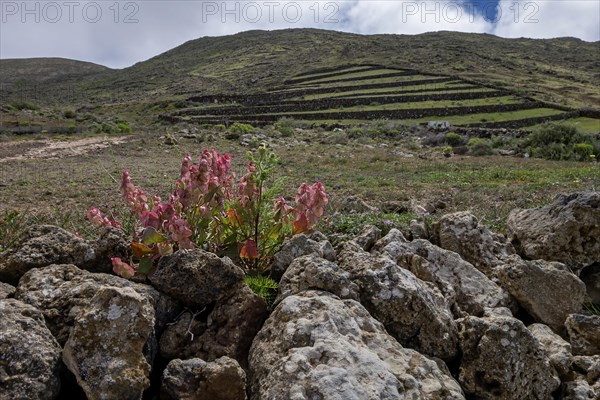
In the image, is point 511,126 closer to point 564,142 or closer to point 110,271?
point 564,142

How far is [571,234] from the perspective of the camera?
3330mm

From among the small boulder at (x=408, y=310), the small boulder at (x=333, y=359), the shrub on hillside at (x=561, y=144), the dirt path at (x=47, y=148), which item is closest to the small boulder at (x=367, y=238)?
the small boulder at (x=408, y=310)

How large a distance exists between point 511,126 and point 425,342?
4736 centimetres

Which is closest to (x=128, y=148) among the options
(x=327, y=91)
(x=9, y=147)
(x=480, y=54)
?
(x=9, y=147)

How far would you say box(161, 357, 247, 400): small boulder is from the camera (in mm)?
1902

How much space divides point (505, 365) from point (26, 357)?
78.5 inches

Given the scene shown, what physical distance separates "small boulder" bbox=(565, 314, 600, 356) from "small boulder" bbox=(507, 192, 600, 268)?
0.71 metres

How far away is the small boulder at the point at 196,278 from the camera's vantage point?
2328 mm

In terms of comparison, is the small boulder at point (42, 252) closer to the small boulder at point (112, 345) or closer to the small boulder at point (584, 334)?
the small boulder at point (112, 345)

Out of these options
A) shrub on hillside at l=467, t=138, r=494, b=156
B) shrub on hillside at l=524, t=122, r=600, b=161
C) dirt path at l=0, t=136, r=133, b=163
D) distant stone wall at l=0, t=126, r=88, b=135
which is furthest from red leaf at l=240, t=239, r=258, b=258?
distant stone wall at l=0, t=126, r=88, b=135

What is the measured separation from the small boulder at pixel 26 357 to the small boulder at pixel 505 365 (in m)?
1.75

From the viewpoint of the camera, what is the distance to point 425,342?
2332mm

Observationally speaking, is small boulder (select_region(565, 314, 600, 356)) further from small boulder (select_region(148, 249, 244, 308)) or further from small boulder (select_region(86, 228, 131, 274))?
small boulder (select_region(86, 228, 131, 274))

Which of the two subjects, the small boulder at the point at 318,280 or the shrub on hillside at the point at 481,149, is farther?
the shrub on hillside at the point at 481,149
